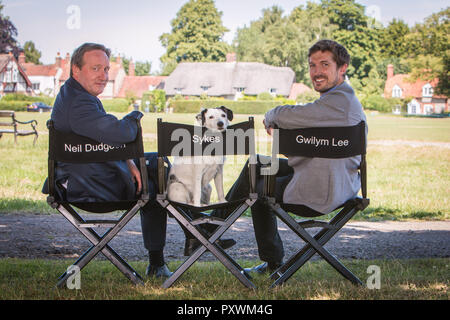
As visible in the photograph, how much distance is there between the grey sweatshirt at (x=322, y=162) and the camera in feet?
11.2

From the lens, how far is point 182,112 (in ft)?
152

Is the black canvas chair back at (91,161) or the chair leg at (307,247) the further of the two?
the chair leg at (307,247)

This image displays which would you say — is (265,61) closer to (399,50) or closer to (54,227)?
(399,50)

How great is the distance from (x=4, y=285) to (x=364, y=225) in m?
4.35

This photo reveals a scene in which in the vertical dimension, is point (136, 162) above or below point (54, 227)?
above

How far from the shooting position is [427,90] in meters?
29.3

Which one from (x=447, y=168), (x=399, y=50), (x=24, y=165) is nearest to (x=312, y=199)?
(x=24, y=165)

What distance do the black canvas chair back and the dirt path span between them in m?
1.35

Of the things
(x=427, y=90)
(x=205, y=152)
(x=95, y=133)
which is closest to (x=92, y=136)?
(x=95, y=133)

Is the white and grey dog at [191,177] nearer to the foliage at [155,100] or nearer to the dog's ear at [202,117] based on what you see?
the dog's ear at [202,117]

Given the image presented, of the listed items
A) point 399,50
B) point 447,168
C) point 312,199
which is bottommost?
point 447,168

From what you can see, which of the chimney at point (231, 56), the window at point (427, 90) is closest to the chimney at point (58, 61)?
the chimney at point (231, 56)

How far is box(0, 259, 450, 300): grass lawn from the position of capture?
3350mm
